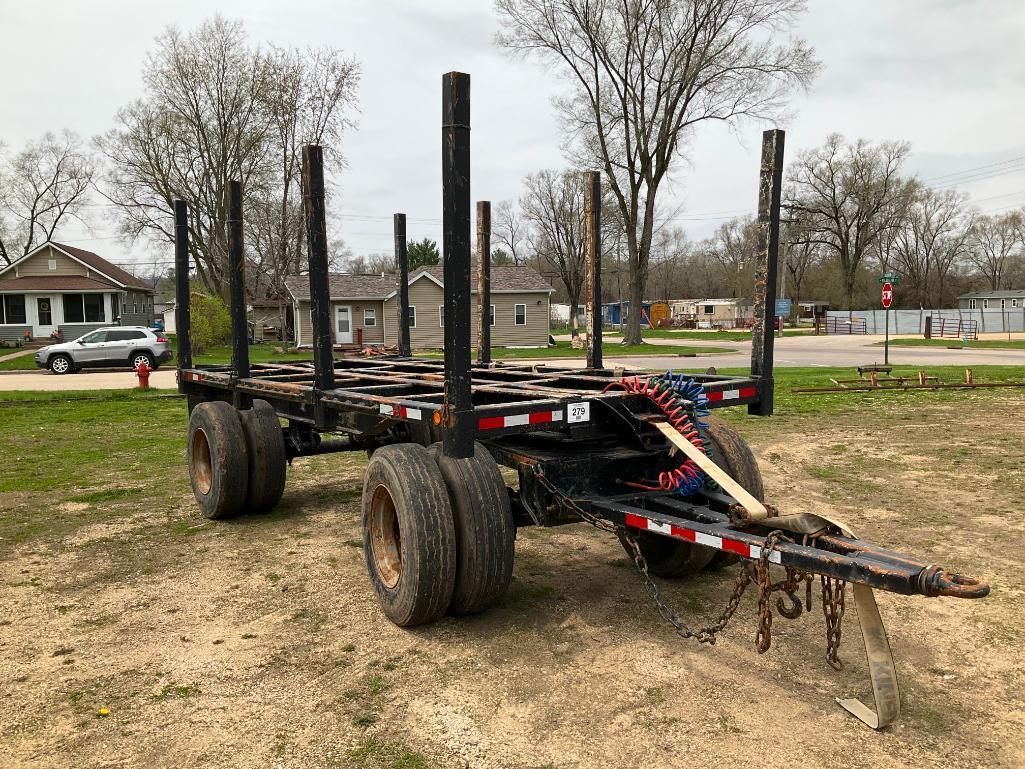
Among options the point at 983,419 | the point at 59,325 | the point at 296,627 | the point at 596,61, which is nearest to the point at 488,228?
the point at 296,627

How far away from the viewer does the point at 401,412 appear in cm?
442

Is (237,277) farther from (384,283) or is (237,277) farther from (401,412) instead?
(384,283)

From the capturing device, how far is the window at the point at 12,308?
39.8 m

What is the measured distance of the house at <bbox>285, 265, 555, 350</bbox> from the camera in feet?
133

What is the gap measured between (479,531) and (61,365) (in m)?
27.1

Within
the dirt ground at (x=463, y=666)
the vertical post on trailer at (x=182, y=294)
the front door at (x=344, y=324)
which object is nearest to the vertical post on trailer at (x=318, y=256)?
the dirt ground at (x=463, y=666)

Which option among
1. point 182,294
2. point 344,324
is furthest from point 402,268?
point 344,324

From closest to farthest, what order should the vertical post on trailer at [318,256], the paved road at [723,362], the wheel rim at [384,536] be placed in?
the wheel rim at [384,536] < the vertical post on trailer at [318,256] < the paved road at [723,362]

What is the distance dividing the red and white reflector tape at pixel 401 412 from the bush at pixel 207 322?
91.2ft

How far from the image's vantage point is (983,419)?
12070 millimetres

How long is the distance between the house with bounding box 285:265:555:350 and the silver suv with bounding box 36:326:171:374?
1208 centimetres

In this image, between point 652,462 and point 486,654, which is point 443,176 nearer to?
point 652,462

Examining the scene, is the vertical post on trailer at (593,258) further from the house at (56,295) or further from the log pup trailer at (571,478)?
the house at (56,295)

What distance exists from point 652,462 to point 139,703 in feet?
9.60
